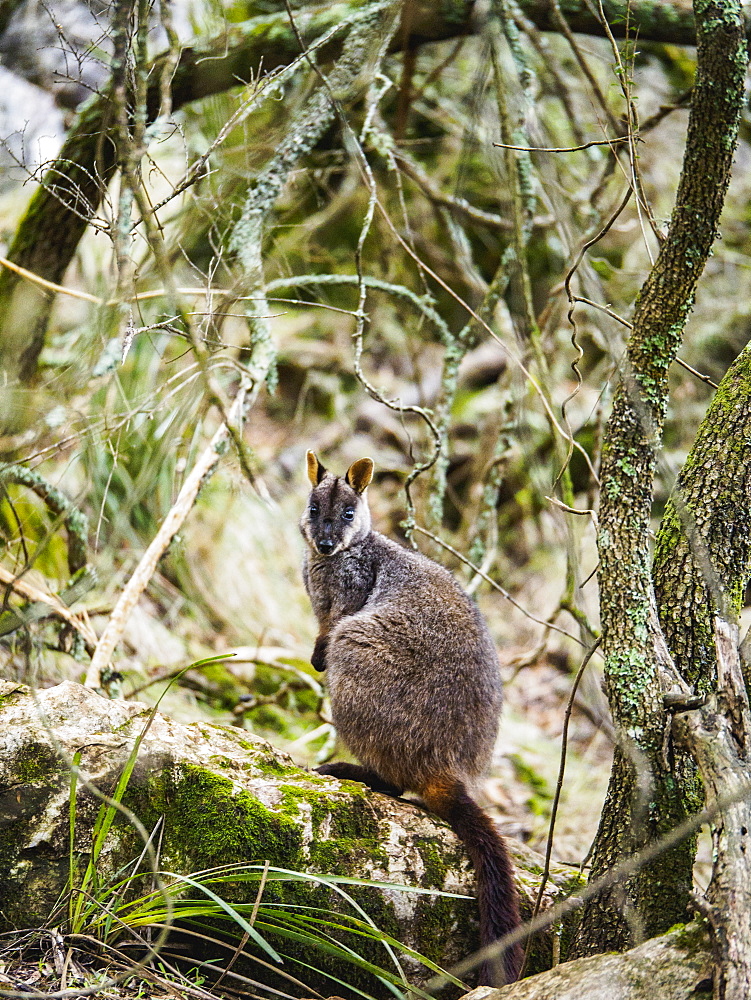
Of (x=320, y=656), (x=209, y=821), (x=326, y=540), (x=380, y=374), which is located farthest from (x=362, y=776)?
(x=380, y=374)

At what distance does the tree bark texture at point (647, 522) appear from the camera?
8.89ft

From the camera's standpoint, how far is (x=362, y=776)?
384 centimetres

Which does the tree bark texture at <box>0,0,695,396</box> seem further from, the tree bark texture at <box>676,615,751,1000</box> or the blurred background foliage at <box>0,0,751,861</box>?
the tree bark texture at <box>676,615,751,1000</box>

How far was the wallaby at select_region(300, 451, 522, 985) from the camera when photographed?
3.46m

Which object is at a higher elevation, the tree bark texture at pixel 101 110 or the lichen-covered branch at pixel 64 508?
the tree bark texture at pixel 101 110

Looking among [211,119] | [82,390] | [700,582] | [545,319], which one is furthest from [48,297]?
[700,582]

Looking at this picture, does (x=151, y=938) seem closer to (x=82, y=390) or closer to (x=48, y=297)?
(x=82, y=390)

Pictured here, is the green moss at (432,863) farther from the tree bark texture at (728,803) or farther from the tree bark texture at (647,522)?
the tree bark texture at (728,803)

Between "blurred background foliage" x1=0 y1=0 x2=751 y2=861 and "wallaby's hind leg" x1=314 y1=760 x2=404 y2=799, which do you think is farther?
"blurred background foliage" x1=0 y1=0 x2=751 y2=861

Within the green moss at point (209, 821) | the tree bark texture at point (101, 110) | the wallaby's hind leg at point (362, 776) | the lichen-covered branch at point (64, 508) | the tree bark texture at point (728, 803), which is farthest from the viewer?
the tree bark texture at point (101, 110)

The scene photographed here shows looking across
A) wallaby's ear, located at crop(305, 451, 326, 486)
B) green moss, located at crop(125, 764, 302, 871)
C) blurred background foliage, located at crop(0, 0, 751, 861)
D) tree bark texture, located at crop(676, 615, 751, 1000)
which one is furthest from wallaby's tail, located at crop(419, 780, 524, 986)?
wallaby's ear, located at crop(305, 451, 326, 486)

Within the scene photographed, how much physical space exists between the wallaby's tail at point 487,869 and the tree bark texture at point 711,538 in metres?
1.02

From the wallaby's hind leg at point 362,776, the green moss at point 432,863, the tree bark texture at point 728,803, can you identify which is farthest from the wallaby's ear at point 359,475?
the tree bark texture at point 728,803

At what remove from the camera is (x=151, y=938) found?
9.11 ft
